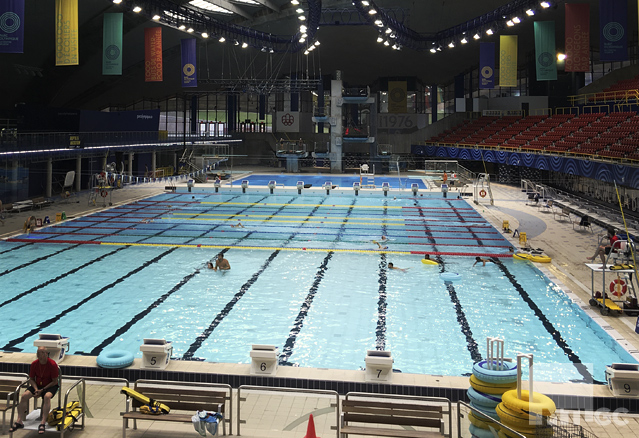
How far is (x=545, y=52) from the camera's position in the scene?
2431cm

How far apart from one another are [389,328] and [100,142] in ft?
73.4

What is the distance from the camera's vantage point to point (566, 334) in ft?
33.6

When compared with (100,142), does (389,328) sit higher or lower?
lower

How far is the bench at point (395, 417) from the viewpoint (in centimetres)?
557

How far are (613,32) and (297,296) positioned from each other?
1364cm

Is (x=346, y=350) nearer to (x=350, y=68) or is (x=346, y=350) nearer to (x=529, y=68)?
(x=529, y=68)

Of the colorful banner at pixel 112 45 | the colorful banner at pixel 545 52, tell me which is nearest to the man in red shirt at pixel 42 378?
the colorful banner at pixel 112 45

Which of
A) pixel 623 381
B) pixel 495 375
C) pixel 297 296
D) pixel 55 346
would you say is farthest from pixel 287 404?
pixel 297 296

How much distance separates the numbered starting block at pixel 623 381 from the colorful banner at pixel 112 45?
19.3 metres

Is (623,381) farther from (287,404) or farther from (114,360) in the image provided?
(114,360)

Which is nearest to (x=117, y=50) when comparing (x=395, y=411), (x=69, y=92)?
(x=395, y=411)

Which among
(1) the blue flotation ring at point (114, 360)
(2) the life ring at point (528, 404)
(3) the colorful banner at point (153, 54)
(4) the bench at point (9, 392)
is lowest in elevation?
(1) the blue flotation ring at point (114, 360)

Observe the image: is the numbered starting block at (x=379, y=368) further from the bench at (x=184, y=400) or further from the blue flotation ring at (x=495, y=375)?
the bench at (x=184, y=400)

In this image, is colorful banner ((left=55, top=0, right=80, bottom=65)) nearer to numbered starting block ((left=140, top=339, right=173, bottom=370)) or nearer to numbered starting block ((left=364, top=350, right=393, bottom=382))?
numbered starting block ((left=140, top=339, right=173, bottom=370))
